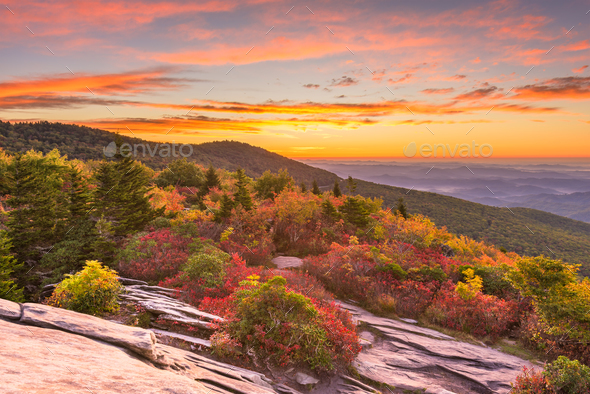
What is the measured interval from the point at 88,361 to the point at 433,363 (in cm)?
871

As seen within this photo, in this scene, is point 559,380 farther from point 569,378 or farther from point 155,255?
point 155,255

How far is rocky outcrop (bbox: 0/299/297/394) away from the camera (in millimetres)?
2620

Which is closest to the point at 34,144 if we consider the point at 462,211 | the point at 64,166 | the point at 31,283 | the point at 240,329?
the point at 64,166

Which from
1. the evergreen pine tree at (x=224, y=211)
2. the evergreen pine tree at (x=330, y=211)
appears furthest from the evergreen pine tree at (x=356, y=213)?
the evergreen pine tree at (x=224, y=211)

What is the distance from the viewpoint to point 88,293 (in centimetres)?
664

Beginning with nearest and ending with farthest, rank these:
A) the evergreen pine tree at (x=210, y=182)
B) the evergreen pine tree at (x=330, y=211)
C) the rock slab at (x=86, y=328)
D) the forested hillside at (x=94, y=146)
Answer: the rock slab at (x=86, y=328), the evergreen pine tree at (x=330, y=211), the evergreen pine tree at (x=210, y=182), the forested hillside at (x=94, y=146)

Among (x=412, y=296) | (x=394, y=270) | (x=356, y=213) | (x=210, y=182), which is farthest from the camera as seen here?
(x=210, y=182)

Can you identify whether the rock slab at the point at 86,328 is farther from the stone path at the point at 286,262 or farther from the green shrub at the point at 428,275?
the green shrub at the point at 428,275

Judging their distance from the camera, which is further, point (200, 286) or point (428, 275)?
point (428, 275)

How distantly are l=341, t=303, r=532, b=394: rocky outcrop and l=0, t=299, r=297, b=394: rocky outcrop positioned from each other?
12.8 ft

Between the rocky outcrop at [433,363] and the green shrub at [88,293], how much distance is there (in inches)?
271

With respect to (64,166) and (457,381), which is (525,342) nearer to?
(457,381)

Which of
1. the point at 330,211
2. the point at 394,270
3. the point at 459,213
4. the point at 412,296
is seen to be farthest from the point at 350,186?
the point at 459,213

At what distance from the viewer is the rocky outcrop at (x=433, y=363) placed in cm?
707
